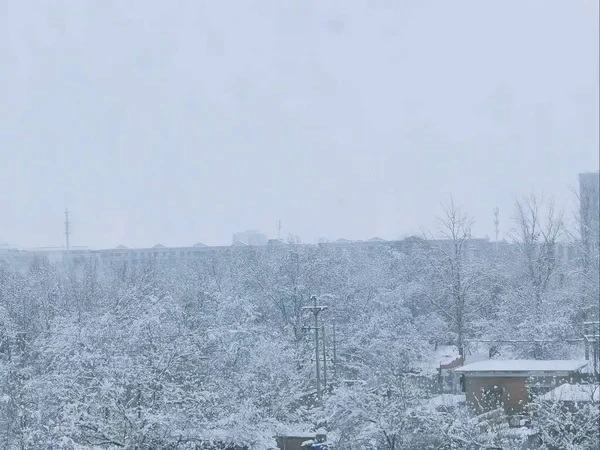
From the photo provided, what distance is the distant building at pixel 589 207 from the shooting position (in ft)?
14.4

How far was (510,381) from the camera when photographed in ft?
16.6

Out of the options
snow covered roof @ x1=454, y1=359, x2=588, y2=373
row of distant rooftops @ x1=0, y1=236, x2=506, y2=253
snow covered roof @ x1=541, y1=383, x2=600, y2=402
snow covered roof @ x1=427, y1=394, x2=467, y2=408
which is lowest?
snow covered roof @ x1=427, y1=394, x2=467, y2=408

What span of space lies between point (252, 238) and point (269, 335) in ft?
14.2

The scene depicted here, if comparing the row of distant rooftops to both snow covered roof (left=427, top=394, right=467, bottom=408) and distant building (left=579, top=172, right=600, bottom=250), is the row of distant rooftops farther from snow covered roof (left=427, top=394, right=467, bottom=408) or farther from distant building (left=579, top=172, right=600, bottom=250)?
snow covered roof (left=427, top=394, right=467, bottom=408)

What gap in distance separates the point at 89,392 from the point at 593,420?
117 inches

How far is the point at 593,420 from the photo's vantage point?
3.49 m

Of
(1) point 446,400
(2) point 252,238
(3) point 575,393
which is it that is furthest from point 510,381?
(2) point 252,238

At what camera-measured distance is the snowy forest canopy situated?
452 cm

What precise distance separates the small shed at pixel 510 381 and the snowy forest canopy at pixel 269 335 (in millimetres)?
378

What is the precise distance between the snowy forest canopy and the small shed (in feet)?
1.24

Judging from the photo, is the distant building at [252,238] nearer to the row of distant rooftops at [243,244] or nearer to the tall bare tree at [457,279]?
the row of distant rooftops at [243,244]

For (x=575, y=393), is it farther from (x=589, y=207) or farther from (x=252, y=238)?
(x=252, y=238)

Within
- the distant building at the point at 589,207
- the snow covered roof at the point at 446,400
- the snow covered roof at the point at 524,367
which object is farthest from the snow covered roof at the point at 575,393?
the distant building at the point at 589,207

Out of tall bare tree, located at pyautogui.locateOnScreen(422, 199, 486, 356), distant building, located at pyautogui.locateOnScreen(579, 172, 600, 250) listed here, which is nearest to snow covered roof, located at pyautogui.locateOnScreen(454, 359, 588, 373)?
distant building, located at pyautogui.locateOnScreen(579, 172, 600, 250)
